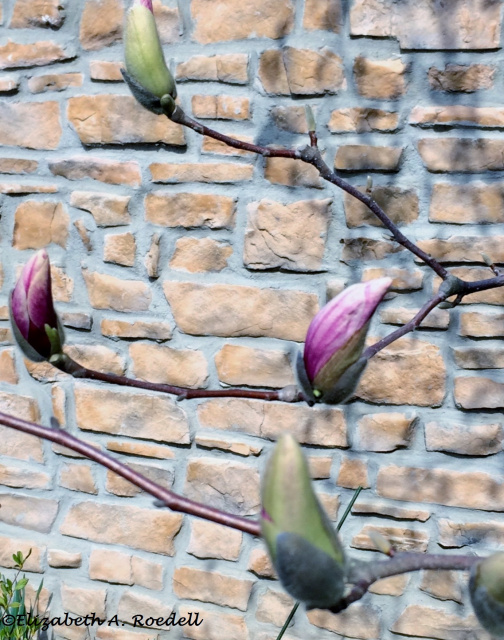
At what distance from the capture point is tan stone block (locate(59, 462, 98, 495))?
5.16 ft

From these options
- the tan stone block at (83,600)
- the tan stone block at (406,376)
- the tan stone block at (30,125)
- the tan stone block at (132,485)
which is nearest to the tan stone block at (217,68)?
the tan stone block at (30,125)

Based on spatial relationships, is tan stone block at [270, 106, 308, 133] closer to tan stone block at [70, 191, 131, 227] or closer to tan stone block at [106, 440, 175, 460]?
tan stone block at [70, 191, 131, 227]

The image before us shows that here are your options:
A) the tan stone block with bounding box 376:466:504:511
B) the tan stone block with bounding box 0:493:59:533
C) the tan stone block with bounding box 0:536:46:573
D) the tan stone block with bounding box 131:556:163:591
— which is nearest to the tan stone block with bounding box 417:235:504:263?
the tan stone block with bounding box 376:466:504:511

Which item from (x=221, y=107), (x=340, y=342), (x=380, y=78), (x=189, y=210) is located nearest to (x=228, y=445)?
(x=189, y=210)

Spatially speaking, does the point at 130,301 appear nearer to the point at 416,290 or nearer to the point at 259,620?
the point at 416,290

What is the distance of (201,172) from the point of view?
4.53 ft

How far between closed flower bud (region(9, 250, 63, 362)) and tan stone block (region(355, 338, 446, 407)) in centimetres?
95

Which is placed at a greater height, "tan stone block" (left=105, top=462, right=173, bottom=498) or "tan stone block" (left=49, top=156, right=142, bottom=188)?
"tan stone block" (left=49, top=156, right=142, bottom=188)

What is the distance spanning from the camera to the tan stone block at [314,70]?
4.19 feet

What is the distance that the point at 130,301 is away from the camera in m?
1.47

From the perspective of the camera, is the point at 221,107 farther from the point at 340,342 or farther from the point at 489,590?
the point at 489,590

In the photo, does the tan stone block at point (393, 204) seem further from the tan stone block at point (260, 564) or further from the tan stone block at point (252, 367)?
the tan stone block at point (260, 564)

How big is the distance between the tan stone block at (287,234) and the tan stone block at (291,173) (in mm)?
39

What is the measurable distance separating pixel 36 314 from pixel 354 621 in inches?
50.3
